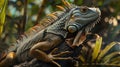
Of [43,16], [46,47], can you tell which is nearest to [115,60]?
[46,47]

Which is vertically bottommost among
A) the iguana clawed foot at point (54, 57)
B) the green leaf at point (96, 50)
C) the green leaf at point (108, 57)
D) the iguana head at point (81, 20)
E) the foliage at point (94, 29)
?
the iguana clawed foot at point (54, 57)

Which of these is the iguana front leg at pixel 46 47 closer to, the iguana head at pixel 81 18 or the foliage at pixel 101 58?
the iguana head at pixel 81 18

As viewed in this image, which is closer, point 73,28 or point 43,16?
point 73,28

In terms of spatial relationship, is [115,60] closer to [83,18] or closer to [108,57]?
[108,57]

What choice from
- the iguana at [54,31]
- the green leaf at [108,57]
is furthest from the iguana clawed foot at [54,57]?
the green leaf at [108,57]

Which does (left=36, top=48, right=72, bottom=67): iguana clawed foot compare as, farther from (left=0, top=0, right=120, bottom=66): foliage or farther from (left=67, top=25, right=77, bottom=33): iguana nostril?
(left=0, top=0, right=120, bottom=66): foliage

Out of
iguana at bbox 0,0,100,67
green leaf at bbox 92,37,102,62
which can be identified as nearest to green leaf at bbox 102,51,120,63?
green leaf at bbox 92,37,102,62

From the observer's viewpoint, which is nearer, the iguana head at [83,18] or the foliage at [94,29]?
the iguana head at [83,18]

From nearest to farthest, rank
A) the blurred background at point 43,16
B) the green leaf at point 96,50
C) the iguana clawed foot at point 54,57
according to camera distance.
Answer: the iguana clawed foot at point 54,57
the green leaf at point 96,50
the blurred background at point 43,16
